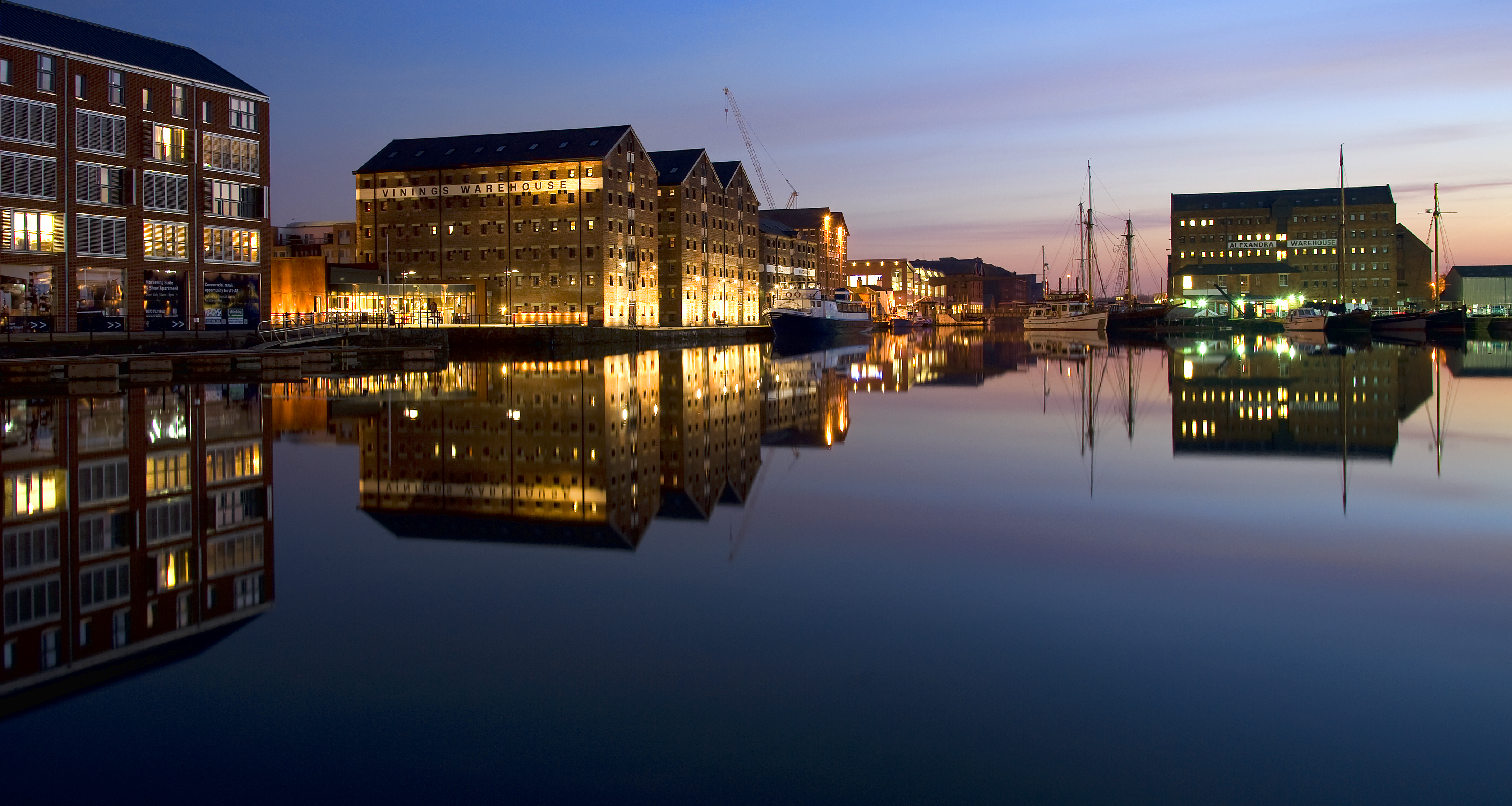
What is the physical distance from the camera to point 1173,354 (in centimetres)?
5706

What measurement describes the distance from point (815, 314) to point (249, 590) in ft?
285

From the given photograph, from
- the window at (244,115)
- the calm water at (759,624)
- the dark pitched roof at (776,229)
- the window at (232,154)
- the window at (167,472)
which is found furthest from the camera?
the dark pitched roof at (776,229)

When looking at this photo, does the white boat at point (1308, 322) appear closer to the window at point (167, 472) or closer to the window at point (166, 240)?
the window at point (166, 240)

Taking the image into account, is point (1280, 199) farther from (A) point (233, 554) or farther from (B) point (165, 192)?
(A) point (233, 554)

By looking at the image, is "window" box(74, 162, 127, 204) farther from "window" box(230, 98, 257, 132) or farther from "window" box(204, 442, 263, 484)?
"window" box(204, 442, 263, 484)

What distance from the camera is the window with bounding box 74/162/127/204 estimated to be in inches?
1829

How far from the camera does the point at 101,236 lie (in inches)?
1852

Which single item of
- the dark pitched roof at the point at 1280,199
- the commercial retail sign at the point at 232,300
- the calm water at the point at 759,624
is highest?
the dark pitched roof at the point at 1280,199

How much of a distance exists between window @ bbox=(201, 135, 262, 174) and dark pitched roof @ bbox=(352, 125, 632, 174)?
25.6 metres

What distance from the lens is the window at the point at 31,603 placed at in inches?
296

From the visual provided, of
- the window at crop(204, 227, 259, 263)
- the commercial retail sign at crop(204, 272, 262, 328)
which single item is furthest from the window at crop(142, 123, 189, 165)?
the commercial retail sign at crop(204, 272, 262, 328)

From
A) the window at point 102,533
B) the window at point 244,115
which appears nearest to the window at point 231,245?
the window at point 244,115

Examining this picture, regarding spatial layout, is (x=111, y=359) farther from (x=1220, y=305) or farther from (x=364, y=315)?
(x=1220, y=305)

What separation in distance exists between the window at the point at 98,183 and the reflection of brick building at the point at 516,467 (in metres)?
27.3
